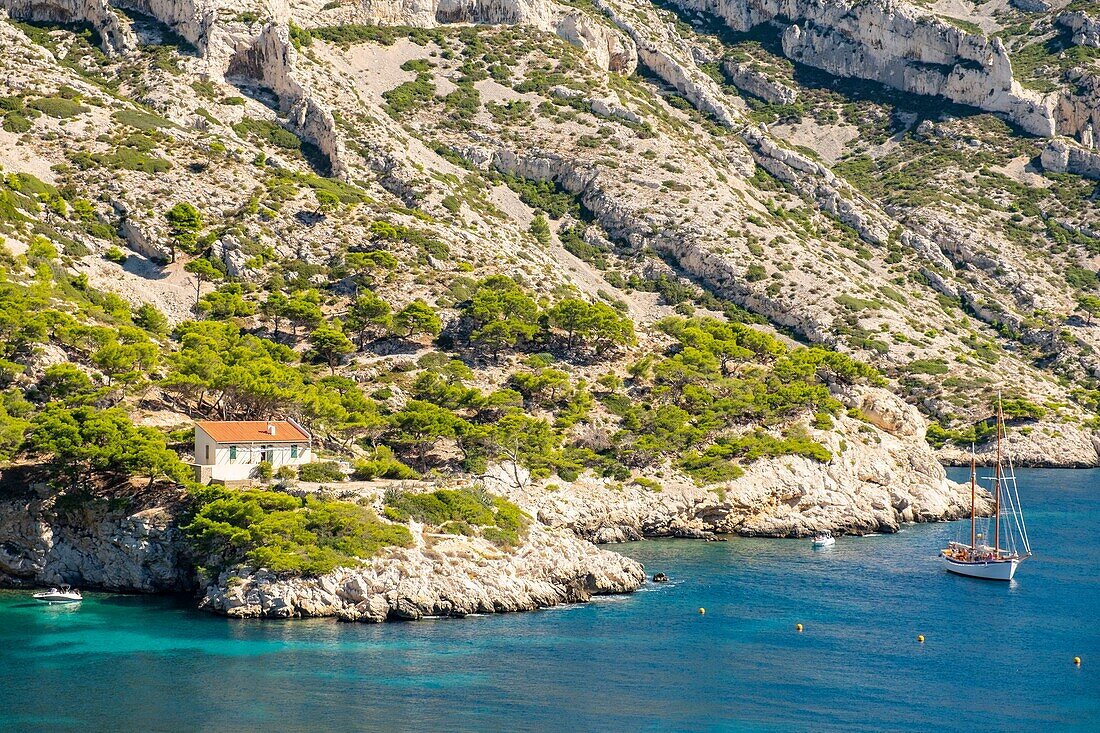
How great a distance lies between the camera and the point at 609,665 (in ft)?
171

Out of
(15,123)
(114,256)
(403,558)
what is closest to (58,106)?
(15,123)

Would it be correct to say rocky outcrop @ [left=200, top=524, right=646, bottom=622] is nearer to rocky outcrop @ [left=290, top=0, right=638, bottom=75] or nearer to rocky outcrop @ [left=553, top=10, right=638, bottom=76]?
rocky outcrop @ [left=290, top=0, right=638, bottom=75]

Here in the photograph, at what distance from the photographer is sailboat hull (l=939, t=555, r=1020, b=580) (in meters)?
74.1

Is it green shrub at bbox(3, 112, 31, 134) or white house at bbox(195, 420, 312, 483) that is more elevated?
green shrub at bbox(3, 112, 31, 134)

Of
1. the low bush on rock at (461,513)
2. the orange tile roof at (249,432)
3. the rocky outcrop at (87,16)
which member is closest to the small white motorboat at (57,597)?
the orange tile roof at (249,432)

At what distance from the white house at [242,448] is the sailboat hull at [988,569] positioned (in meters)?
42.2

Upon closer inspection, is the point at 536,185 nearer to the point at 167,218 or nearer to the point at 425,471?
the point at 167,218

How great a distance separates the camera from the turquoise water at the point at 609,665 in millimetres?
45281

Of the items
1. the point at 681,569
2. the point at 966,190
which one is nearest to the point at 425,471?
the point at 681,569

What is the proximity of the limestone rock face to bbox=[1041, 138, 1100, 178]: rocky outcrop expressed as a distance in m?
158

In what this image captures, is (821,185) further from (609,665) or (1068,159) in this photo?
(609,665)

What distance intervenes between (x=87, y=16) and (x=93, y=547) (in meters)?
94.7

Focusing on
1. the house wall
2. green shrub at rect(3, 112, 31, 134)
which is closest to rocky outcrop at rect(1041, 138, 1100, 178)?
green shrub at rect(3, 112, 31, 134)

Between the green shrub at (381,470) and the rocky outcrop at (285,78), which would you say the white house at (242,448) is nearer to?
the green shrub at (381,470)
